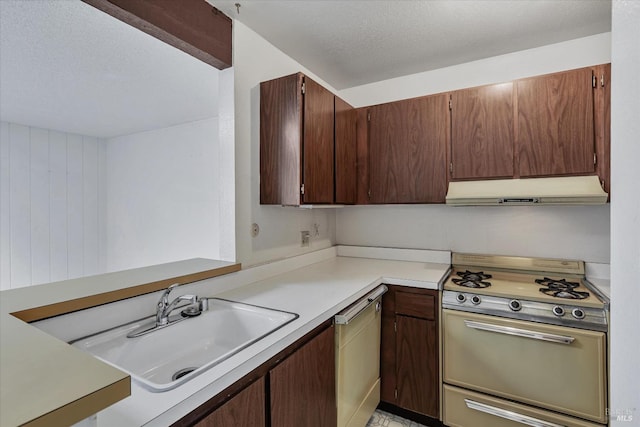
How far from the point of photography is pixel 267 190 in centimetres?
187

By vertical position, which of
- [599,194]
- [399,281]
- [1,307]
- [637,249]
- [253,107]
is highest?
[253,107]

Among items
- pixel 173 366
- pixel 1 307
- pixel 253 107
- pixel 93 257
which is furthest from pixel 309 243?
pixel 93 257

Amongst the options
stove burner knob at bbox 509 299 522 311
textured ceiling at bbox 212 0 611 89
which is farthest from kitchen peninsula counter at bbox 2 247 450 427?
textured ceiling at bbox 212 0 611 89

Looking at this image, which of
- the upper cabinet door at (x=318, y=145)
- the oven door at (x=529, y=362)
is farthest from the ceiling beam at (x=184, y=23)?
the oven door at (x=529, y=362)

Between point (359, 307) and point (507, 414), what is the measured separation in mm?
987

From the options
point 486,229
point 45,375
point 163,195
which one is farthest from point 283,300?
point 163,195

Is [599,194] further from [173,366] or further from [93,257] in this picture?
Result: [93,257]

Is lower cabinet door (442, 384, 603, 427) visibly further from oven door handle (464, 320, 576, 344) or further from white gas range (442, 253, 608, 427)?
oven door handle (464, 320, 576, 344)

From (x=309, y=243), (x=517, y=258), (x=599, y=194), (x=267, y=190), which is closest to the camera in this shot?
(x=599, y=194)

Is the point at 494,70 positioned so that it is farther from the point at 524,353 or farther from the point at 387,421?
the point at 387,421

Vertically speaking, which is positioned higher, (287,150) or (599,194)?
(287,150)

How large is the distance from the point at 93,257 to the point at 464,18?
547 cm

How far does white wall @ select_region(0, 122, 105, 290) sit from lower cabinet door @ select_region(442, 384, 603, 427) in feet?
16.4

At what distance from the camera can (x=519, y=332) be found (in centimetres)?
156
